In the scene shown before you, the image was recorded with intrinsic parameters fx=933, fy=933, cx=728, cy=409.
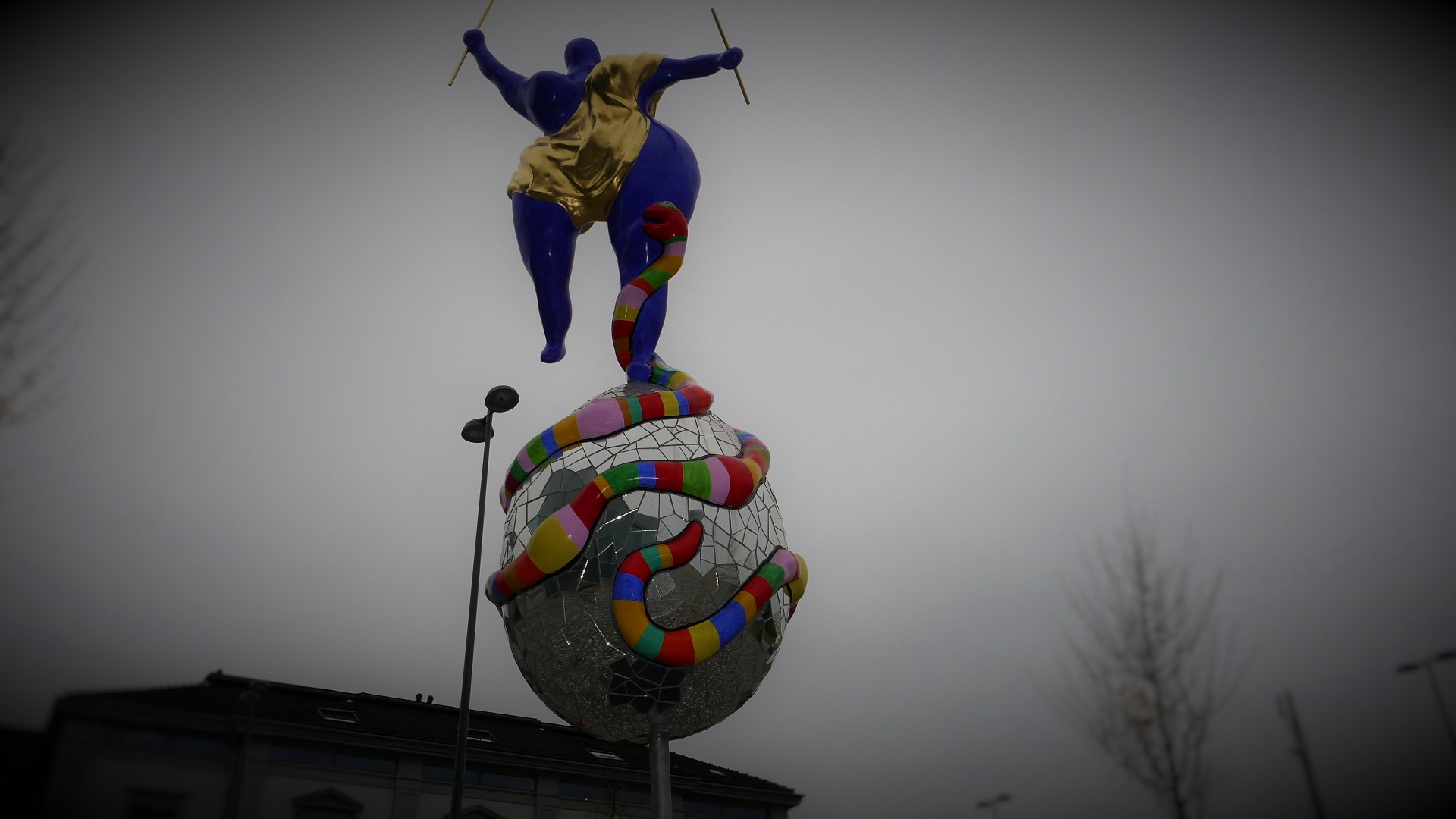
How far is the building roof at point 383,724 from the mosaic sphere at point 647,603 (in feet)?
6.37

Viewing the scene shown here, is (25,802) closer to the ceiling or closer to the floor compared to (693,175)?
closer to the floor

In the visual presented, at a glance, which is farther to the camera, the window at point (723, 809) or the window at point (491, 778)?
the window at point (723, 809)

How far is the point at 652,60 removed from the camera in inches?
301

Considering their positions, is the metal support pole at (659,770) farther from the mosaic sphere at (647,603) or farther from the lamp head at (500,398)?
the lamp head at (500,398)

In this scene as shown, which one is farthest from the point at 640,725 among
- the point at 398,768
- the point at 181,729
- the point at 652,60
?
the point at 398,768

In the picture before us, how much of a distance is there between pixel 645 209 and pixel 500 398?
13.4 feet

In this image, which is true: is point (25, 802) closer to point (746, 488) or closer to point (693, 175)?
point (746, 488)

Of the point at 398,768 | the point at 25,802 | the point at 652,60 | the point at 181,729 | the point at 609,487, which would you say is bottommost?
the point at 25,802

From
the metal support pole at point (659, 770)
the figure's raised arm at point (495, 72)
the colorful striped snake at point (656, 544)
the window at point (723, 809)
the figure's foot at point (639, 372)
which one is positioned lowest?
the metal support pole at point (659, 770)

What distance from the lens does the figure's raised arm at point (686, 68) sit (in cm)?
763

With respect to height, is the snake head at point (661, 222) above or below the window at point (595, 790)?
above

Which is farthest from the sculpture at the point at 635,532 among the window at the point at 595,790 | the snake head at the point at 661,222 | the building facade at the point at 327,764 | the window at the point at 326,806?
the window at the point at 595,790

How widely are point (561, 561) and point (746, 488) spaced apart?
1292 millimetres

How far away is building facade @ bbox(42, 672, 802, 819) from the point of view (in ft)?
14.3
